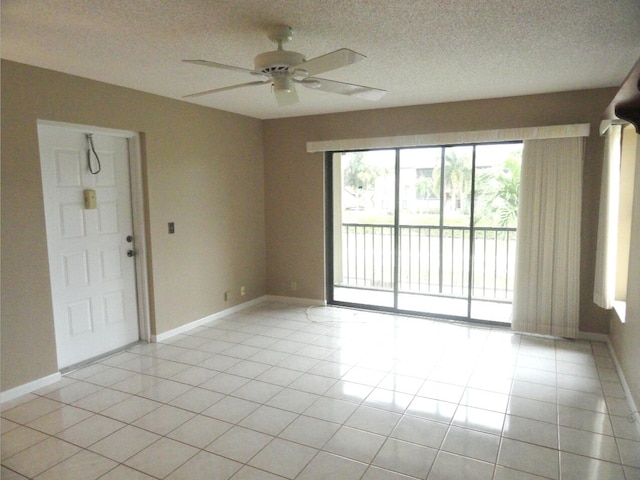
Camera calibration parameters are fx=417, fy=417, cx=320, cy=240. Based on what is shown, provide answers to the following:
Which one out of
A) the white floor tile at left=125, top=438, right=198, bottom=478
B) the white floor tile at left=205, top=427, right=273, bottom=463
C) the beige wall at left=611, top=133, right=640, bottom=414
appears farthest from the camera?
the beige wall at left=611, top=133, right=640, bottom=414

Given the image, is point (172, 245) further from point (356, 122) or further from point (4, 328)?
point (356, 122)

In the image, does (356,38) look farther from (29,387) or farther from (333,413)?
(29,387)

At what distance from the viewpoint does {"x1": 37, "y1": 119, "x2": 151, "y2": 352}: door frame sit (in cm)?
397

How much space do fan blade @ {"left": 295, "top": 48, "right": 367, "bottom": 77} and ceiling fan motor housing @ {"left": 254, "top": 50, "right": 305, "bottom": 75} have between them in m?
0.05

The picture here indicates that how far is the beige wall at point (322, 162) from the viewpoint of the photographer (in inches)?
156

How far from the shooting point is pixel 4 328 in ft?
9.70

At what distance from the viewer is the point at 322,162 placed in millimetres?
5250

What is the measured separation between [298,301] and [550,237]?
308cm

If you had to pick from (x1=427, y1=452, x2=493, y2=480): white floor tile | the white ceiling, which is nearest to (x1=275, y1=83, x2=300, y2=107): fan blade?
the white ceiling

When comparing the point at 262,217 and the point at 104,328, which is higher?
the point at 262,217

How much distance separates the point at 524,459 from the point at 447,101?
3.42 m

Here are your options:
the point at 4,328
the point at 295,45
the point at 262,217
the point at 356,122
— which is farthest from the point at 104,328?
the point at 356,122

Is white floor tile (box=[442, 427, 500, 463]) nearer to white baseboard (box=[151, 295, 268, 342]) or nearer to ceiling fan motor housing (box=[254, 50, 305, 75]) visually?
ceiling fan motor housing (box=[254, 50, 305, 75])

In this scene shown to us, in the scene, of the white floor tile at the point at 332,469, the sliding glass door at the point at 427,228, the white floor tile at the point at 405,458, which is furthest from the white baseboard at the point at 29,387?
the sliding glass door at the point at 427,228
